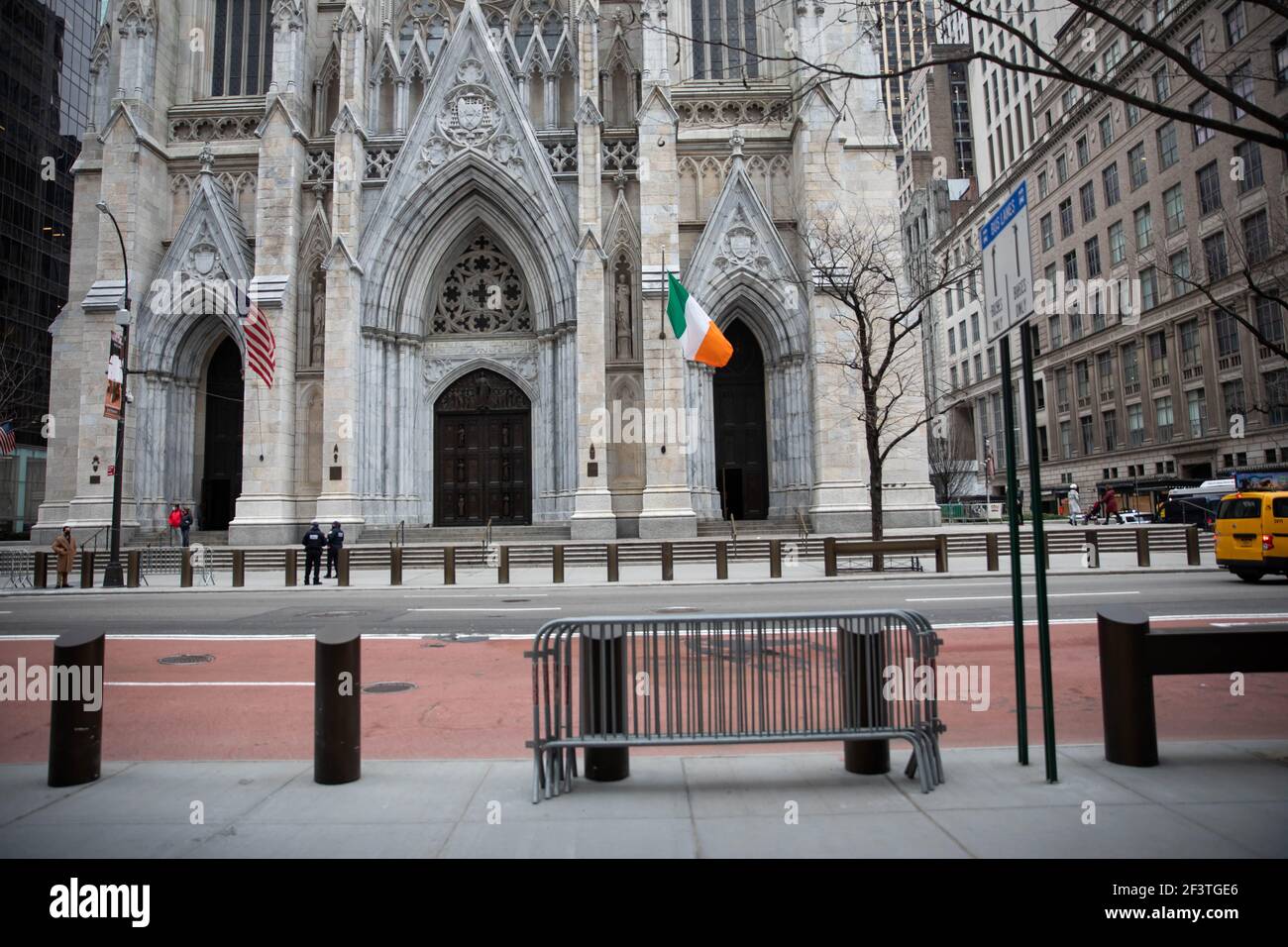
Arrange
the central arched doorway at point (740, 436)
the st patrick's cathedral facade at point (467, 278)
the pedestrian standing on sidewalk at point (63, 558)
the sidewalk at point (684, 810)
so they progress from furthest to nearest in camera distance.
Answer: the central arched doorway at point (740, 436)
the st patrick's cathedral facade at point (467, 278)
the pedestrian standing on sidewalk at point (63, 558)
the sidewalk at point (684, 810)

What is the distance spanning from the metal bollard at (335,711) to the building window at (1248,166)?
152 feet

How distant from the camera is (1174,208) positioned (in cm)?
4353

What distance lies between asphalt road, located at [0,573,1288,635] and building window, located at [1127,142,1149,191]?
38.4 metres

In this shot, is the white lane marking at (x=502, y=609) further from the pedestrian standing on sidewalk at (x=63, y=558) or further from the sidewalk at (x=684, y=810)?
the pedestrian standing on sidewalk at (x=63, y=558)

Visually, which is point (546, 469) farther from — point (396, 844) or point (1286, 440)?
point (1286, 440)

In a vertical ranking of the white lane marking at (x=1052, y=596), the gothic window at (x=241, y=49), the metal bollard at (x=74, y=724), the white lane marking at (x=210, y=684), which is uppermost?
the gothic window at (x=241, y=49)

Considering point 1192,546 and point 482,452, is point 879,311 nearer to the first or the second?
point 1192,546

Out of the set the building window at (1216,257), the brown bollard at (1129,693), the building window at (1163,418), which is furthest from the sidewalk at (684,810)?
the building window at (1163,418)

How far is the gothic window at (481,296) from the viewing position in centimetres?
3050

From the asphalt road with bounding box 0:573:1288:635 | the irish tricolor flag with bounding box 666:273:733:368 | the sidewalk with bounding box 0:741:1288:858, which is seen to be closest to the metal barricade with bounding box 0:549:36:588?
the asphalt road with bounding box 0:573:1288:635

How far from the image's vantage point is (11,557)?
21203 millimetres
